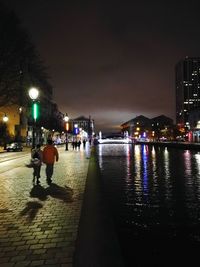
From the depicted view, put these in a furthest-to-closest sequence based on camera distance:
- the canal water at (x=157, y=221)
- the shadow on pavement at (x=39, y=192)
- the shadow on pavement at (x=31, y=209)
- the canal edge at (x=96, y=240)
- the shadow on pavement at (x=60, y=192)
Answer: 1. the shadow on pavement at (x=39, y=192)
2. the shadow on pavement at (x=60, y=192)
3. the shadow on pavement at (x=31, y=209)
4. the canal water at (x=157, y=221)
5. the canal edge at (x=96, y=240)

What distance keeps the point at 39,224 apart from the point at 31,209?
1637 millimetres

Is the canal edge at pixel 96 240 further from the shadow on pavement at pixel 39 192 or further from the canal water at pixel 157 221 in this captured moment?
the shadow on pavement at pixel 39 192

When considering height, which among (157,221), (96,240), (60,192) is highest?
(60,192)

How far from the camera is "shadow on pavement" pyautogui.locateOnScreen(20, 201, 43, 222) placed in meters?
8.55

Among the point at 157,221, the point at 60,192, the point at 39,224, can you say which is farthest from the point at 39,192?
the point at 157,221

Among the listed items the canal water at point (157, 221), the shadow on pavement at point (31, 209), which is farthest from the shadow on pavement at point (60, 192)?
the canal water at point (157, 221)

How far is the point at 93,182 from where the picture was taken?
14.2 metres

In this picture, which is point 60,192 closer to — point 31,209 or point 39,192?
point 39,192

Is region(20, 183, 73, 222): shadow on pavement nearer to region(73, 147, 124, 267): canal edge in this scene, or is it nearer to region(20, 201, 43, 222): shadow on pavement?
region(20, 201, 43, 222): shadow on pavement

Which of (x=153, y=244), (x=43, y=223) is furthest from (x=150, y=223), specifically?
(x=43, y=223)

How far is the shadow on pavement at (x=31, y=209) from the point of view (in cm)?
855

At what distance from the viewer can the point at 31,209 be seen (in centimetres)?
936

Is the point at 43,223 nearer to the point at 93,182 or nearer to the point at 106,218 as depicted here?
the point at 106,218

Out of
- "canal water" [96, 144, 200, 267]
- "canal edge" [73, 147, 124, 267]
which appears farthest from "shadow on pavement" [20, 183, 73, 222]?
"canal water" [96, 144, 200, 267]
